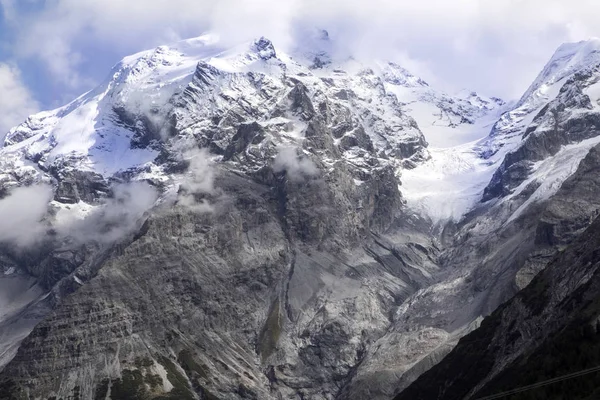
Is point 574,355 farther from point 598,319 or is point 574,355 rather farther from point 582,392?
point 582,392

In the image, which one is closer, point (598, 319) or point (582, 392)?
point (582, 392)

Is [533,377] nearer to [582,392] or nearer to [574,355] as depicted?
[574,355]

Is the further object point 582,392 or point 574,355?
point 574,355

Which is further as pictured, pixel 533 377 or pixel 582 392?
pixel 533 377

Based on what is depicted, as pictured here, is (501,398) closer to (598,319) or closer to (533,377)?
(533,377)

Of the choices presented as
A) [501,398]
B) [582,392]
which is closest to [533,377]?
[501,398]

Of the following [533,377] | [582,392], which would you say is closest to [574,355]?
[533,377]

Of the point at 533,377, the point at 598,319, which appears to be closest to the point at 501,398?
the point at 533,377
